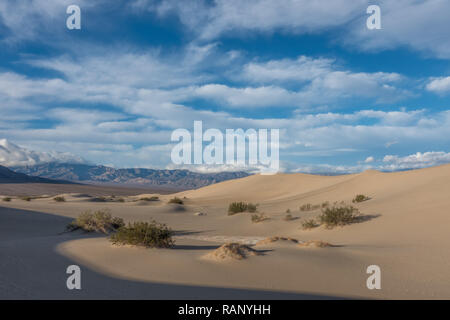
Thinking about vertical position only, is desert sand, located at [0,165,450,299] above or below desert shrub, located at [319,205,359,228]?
below

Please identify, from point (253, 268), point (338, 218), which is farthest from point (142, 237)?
point (338, 218)

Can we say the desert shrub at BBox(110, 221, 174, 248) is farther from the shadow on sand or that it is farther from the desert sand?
the shadow on sand

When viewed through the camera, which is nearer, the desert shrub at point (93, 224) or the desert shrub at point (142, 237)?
the desert shrub at point (142, 237)

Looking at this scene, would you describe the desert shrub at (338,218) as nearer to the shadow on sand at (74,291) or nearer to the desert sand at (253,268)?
the desert sand at (253,268)

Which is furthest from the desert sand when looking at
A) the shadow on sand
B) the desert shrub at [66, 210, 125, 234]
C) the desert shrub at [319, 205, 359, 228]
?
the desert shrub at [66, 210, 125, 234]

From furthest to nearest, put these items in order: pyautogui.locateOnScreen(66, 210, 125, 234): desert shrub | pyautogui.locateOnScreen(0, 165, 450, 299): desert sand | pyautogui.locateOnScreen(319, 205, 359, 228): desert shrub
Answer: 1. pyautogui.locateOnScreen(319, 205, 359, 228): desert shrub
2. pyautogui.locateOnScreen(66, 210, 125, 234): desert shrub
3. pyautogui.locateOnScreen(0, 165, 450, 299): desert sand

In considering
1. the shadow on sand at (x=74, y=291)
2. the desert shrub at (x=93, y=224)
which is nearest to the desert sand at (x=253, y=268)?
the shadow on sand at (x=74, y=291)

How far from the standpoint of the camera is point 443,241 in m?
11.4

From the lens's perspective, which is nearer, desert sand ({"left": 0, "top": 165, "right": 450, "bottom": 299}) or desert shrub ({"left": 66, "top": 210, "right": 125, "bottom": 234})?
desert sand ({"left": 0, "top": 165, "right": 450, "bottom": 299})

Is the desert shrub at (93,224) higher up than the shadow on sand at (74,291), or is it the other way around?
the desert shrub at (93,224)

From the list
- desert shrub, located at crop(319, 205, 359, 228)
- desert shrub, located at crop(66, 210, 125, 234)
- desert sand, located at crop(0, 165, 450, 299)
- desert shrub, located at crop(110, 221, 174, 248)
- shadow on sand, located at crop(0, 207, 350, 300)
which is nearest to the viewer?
shadow on sand, located at crop(0, 207, 350, 300)

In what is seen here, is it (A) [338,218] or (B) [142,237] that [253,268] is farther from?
(A) [338,218]

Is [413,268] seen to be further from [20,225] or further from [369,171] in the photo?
[369,171]

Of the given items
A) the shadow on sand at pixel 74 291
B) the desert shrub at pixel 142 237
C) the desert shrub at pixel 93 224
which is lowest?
the shadow on sand at pixel 74 291
